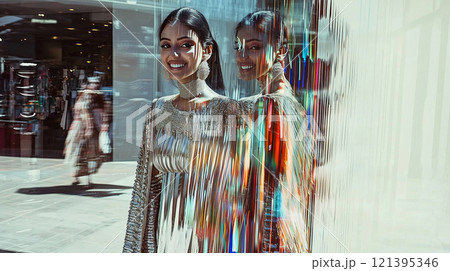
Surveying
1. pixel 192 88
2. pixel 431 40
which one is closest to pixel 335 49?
pixel 431 40

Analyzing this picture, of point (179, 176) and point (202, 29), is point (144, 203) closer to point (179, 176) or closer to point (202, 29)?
point (179, 176)

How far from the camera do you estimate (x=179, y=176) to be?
230 cm

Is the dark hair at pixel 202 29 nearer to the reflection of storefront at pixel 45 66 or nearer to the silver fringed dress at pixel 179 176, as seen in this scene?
the silver fringed dress at pixel 179 176

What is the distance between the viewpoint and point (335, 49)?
7.27 ft

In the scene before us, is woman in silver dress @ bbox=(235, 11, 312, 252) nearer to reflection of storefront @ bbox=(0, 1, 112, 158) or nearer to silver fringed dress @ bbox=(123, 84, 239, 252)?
silver fringed dress @ bbox=(123, 84, 239, 252)

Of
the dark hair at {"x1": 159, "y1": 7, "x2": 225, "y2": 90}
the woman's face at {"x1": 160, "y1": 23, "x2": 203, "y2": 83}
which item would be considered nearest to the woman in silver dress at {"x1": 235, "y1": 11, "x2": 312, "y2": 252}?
the dark hair at {"x1": 159, "y1": 7, "x2": 225, "y2": 90}

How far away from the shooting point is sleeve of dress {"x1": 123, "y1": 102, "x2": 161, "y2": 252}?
2.31 meters

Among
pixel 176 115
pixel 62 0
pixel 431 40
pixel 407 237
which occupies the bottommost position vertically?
pixel 407 237

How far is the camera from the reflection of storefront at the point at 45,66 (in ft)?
7.44

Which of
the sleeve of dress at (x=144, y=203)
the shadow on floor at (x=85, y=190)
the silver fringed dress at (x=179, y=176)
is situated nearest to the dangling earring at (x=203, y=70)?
the silver fringed dress at (x=179, y=176)

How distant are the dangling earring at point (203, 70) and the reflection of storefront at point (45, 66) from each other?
54 centimetres
